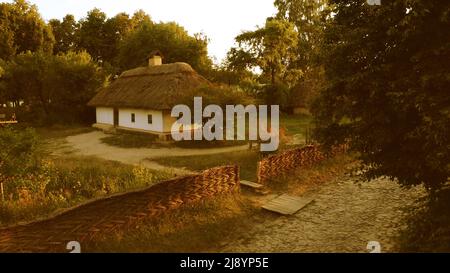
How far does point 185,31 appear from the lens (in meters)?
45.3

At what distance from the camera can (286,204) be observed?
12.5 meters

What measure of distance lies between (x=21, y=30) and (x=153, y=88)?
84.0 ft

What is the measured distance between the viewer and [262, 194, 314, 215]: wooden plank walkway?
39.1 ft

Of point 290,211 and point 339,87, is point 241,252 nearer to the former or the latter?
point 290,211

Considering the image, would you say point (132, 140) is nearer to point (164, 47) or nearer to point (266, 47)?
point (266, 47)

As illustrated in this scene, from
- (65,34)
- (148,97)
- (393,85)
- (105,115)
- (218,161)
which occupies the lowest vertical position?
(218,161)

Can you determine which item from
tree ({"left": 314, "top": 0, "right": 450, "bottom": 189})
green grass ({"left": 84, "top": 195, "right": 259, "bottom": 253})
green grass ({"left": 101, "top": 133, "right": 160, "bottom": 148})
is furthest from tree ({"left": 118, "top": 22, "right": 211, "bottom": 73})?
tree ({"left": 314, "top": 0, "right": 450, "bottom": 189})

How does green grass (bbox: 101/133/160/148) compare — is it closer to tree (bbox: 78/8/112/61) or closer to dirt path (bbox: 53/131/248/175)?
dirt path (bbox: 53/131/248/175)

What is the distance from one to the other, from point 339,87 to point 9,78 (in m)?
33.6

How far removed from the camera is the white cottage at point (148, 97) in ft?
80.5

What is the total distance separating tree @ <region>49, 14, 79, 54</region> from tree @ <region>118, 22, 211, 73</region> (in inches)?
428

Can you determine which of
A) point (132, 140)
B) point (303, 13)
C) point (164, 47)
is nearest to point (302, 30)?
point (303, 13)

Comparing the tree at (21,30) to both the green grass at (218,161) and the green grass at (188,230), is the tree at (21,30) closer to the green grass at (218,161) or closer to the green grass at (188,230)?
the green grass at (218,161)
